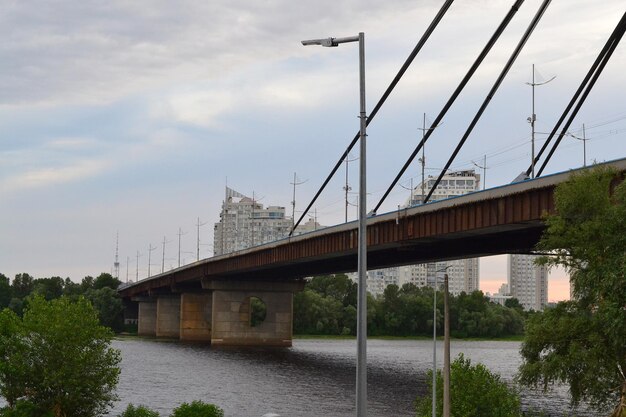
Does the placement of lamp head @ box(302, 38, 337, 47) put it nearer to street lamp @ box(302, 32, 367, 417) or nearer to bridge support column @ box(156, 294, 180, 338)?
Result: street lamp @ box(302, 32, 367, 417)

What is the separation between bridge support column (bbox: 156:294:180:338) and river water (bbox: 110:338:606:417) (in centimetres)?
4953

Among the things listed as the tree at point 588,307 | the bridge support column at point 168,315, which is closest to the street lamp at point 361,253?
the tree at point 588,307

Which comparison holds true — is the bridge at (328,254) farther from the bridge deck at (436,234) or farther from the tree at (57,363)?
the tree at (57,363)

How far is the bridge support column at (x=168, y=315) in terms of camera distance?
189m

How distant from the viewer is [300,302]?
636 ft

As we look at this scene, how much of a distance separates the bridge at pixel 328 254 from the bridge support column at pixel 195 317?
18 cm

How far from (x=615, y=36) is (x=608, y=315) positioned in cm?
1989

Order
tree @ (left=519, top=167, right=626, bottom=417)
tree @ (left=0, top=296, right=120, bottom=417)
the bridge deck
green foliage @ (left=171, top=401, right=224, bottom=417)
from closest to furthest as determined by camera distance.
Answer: tree @ (left=519, top=167, right=626, bottom=417) → green foliage @ (left=171, top=401, right=224, bottom=417) → tree @ (left=0, top=296, right=120, bottom=417) → the bridge deck

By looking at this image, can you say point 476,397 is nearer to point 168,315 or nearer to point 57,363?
point 57,363

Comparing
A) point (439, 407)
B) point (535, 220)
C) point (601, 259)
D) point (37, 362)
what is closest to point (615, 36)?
point (535, 220)

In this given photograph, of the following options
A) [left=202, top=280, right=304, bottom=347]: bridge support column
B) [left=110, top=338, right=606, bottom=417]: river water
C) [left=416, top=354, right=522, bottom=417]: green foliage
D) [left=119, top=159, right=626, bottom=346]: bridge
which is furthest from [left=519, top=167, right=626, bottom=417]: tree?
[left=202, top=280, right=304, bottom=347]: bridge support column

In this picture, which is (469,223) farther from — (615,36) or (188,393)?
(188,393)

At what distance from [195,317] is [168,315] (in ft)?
64.9

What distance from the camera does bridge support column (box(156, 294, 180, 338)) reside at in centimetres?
18900
